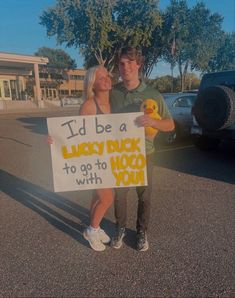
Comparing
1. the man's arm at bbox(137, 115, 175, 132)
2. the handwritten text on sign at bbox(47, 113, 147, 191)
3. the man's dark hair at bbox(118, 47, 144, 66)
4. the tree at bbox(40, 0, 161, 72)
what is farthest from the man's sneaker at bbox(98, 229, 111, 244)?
the tree at bbox(40, 0, 161, 72)

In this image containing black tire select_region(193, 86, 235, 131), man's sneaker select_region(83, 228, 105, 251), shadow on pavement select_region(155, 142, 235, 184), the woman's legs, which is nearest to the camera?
the woman's legs

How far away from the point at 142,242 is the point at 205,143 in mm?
4885

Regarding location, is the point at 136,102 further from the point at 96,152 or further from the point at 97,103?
the point at 96,152

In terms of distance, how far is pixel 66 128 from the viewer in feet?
8.93

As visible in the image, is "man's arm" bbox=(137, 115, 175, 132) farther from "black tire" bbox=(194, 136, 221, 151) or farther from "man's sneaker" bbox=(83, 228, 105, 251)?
"black tire" bbox=(194, 136, 221, 151)

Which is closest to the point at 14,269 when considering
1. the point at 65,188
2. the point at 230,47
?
the point at 65,188

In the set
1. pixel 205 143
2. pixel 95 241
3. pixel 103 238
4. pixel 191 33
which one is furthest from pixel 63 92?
pixel 95 241

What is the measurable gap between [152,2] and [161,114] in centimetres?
2871

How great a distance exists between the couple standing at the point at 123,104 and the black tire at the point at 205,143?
4.69m

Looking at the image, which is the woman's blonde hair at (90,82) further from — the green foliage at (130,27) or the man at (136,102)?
the green foliage at (130,27)

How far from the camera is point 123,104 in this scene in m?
2.75

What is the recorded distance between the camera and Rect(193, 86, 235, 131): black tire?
543 centimetres

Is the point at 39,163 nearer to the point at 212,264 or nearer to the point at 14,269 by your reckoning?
the point at 14,269

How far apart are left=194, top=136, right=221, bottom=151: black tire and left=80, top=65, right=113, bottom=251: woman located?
4885 mm
